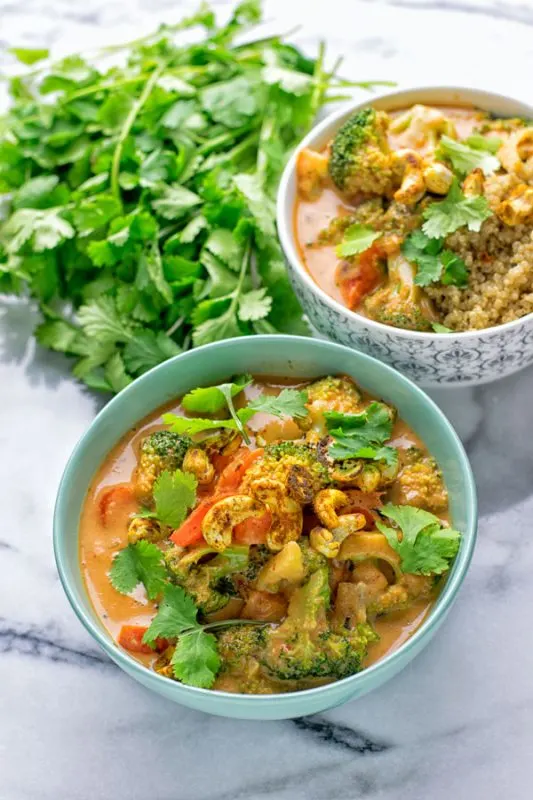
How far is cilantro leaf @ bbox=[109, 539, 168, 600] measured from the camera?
2467 mm

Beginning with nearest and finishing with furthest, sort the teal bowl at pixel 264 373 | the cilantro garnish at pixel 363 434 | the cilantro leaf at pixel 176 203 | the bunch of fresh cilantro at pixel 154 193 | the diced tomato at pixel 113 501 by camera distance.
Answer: the teal bowl at pixel 264 373 < the cilantro garnish at pixel 363 434 < the diced tomato at pixel 113 501 < the bunch of fresh cilantro at pixel 154 193 < the cilantro leaf at pixel 176 203

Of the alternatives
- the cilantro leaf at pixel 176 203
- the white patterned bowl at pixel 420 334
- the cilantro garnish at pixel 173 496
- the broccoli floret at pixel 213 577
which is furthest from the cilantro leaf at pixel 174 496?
the cilantro leaf at pixel 176 203

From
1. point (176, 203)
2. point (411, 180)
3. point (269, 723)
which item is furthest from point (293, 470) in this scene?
point (176, 203)

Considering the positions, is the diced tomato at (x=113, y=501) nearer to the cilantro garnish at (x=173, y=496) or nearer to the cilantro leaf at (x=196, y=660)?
the cilantro garnish at (x=173, y=496)

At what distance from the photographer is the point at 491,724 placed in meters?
2.62

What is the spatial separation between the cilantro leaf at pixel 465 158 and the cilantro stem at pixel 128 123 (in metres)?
1.05

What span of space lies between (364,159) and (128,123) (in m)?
0.91

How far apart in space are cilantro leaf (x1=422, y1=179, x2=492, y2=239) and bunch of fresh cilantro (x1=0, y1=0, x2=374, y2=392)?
538mm

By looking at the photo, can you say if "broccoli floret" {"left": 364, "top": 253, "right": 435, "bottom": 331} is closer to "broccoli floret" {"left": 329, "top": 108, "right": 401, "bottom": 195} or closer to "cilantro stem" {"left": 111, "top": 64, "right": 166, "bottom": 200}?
"broccoli floret" {"left": 329, "top": 108, "right": 401, "bottom": 195}

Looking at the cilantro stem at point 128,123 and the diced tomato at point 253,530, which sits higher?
the cilantro stem at point 128,123

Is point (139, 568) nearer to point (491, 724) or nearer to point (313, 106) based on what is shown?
point (491, 724)

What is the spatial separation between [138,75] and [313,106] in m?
0.64

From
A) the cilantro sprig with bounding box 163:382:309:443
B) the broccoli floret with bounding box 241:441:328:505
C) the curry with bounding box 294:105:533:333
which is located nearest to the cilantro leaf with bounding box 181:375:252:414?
the cilantro sprig with bounding box 163:382:309:443

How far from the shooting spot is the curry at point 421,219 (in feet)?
9.16
